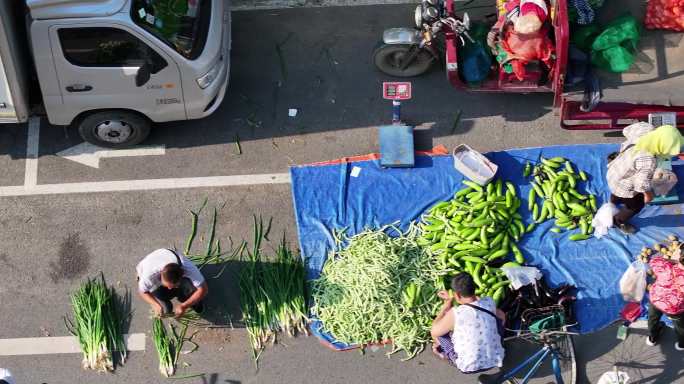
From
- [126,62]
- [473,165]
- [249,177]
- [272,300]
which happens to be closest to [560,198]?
[473,165]

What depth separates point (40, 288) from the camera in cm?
1033

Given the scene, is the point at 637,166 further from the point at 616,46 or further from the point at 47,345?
the point at 47,345

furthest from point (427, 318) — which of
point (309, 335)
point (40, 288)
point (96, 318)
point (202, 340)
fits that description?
point (40, 288)

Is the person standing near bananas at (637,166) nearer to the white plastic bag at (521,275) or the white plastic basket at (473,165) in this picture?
the white plastic bag at (521,275)

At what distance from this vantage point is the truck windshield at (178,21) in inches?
400

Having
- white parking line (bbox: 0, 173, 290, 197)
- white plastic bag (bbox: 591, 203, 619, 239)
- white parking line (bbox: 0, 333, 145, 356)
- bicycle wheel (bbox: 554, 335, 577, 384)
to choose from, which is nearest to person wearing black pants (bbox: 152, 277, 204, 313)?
white parking line (bbox: 0, 333, 145, 356)

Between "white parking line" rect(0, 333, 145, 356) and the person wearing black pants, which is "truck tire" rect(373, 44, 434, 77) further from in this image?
"white parking line" rect(0, 333, 145, 356)

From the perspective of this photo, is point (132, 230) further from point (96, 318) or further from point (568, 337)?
point (568, 337)

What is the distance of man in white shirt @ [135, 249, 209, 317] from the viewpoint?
30.5ft

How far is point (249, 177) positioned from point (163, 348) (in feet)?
8.84

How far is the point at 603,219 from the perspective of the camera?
10383mm

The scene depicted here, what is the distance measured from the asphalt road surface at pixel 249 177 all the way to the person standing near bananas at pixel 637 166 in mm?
1386

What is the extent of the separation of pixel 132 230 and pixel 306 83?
342 centimetres

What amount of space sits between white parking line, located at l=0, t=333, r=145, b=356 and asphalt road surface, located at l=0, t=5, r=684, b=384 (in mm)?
80
